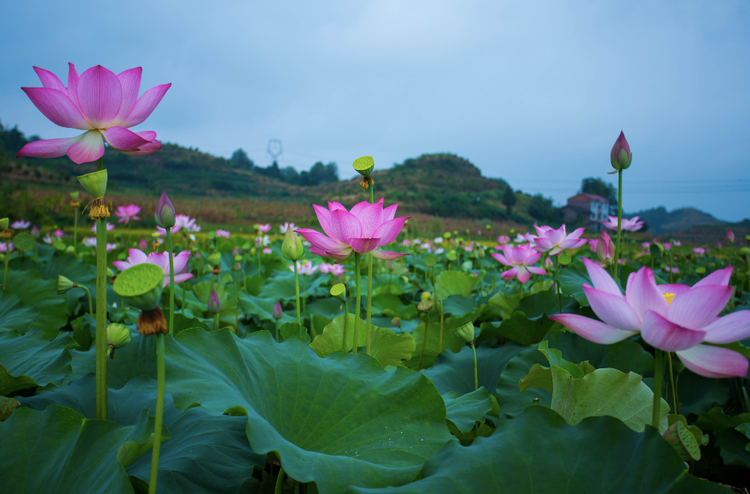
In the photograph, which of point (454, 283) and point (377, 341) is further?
point (454, 283)

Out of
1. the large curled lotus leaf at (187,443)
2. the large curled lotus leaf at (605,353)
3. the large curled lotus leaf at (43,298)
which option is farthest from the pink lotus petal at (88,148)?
the large curled lotus leaf at (43,298)

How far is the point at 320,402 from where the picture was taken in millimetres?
621

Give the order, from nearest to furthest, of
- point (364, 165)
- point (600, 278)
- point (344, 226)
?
point (600, 278)
point (344, 226)
point (364, 165)

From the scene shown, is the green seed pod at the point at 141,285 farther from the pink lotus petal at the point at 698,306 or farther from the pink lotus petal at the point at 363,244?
the pink lotus petal at the point at 698,306

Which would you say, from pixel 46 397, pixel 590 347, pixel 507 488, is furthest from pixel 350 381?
pixel 590 347

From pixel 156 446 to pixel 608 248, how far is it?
1.18 metres

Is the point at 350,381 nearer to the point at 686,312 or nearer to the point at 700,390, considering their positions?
the point at 686,312

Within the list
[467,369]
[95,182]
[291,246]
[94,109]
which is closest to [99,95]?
[94,109]

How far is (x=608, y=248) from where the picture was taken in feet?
3.72

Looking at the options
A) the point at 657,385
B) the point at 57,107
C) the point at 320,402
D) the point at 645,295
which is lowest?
the point at 320,402

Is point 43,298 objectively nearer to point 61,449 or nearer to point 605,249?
point 61,449

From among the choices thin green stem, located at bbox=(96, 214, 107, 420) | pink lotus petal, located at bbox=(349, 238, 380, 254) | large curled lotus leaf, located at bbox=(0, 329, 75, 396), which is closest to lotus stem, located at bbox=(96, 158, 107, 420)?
thin green stem, located at bbox=(96, 214, 107, 420)

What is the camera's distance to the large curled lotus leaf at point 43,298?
1.51m

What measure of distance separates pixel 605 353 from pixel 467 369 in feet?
1.20
